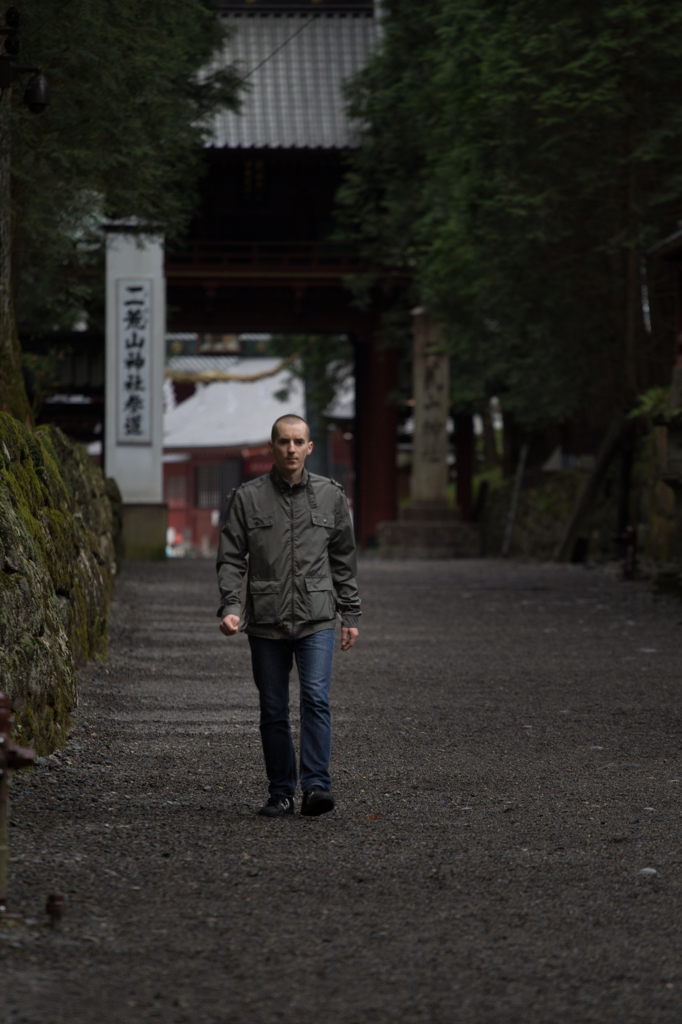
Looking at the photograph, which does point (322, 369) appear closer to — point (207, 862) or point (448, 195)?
point (448, 195)

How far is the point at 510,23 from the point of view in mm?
18766

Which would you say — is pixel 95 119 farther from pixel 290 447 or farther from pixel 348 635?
pixel 348 635

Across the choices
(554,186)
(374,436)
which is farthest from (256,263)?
(554,186)

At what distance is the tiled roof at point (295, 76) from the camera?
2984 centimetres

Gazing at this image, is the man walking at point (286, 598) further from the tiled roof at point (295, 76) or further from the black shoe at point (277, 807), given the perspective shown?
the tiled roof at point (295, 76)

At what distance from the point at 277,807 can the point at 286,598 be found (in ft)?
2.83

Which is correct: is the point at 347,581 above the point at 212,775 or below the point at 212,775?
above

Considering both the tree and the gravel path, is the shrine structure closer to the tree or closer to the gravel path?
the tree

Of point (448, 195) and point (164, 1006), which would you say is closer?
point (164, 1006)

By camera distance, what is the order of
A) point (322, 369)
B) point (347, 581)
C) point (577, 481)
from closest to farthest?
point (347, 581) < point (577, 481) < point (322, 369)

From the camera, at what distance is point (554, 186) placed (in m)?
19.1

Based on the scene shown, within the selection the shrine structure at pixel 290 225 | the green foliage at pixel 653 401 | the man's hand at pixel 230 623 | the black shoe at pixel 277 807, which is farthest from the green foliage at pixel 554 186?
the black shoe at pixel 277 807

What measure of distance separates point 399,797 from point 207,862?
4.47 ft

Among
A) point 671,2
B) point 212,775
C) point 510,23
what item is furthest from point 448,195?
point 212,775
